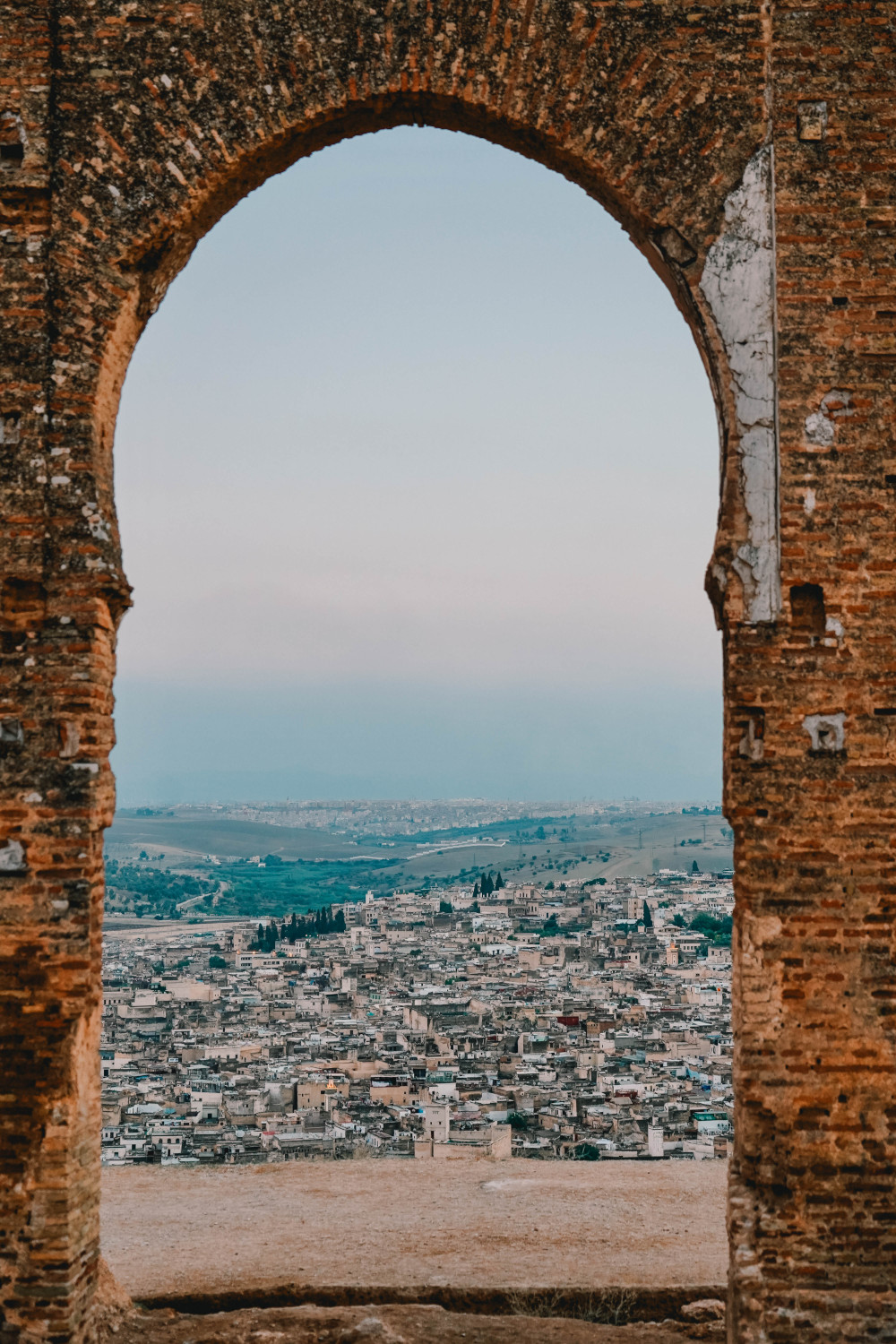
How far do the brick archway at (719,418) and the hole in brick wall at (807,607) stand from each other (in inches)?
0.9

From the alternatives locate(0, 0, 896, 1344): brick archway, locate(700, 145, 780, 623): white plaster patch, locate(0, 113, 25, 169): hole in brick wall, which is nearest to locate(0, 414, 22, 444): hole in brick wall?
locate(0, 0, 896, 1344): brick archway

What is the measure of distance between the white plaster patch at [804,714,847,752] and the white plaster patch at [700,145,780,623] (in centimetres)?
72

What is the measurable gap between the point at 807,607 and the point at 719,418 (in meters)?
Result: 1.03

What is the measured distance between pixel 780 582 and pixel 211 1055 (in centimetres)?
888

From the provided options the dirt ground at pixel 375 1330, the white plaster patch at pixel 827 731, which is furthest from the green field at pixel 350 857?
the white plaster patch at pixel 827 731

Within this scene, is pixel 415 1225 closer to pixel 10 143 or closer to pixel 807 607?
pixel 807 607

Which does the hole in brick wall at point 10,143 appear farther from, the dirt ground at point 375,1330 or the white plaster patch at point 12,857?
the dirt ground at point 375,1330

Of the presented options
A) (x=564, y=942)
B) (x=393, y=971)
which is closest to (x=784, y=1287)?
(x=393, y=971)

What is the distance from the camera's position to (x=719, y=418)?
5.55 metres

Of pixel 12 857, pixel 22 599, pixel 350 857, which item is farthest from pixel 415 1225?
pixel 350 857

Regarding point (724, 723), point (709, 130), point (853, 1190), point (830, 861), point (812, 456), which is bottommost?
point (853, 1190)

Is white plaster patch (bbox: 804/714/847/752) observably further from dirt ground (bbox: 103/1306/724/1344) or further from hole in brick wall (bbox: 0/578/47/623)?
hole in brick wall (bbox: 0/578/47/623)

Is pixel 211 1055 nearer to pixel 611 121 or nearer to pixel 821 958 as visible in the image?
pixel 821 958

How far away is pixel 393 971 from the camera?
51.3ft
